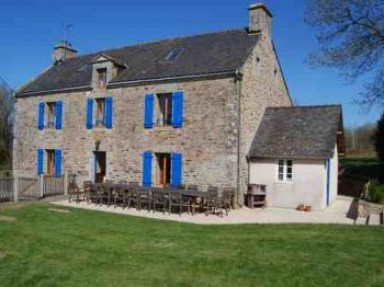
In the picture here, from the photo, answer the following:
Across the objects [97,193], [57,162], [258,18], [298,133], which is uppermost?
[258,18]

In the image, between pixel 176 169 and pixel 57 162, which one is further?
pixel 57 162

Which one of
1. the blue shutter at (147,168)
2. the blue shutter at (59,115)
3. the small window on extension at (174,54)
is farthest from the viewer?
the blue shutter at (59,115)

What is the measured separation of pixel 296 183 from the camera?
1526cm

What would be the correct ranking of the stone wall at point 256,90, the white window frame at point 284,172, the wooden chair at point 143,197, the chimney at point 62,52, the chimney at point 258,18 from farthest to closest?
the chimney at point 62,52, the chimney at point 258,18, the stone wall at point 256,90, the white window frame at point 284,172, the wooden chair at point 143,197

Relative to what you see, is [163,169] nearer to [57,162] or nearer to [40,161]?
[57,162]

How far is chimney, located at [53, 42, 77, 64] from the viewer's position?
2484cm

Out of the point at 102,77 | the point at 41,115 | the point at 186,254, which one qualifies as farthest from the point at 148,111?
the point at 186,254

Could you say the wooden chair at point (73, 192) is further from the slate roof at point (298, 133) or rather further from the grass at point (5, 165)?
the grass at point (5, 165)

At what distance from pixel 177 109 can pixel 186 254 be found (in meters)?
9.24

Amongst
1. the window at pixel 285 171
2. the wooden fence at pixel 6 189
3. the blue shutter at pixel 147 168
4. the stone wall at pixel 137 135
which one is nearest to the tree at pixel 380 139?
the window at pixel 285 171

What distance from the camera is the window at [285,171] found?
50.8 ft

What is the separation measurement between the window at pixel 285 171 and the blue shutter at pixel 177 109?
429 cm

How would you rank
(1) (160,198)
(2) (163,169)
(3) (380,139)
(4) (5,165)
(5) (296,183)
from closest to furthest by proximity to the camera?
(1) (160,198), (5) (296,183), (2) (163,169), (3) (380,139), (4) (5,165)

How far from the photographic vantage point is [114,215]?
13242 mm
